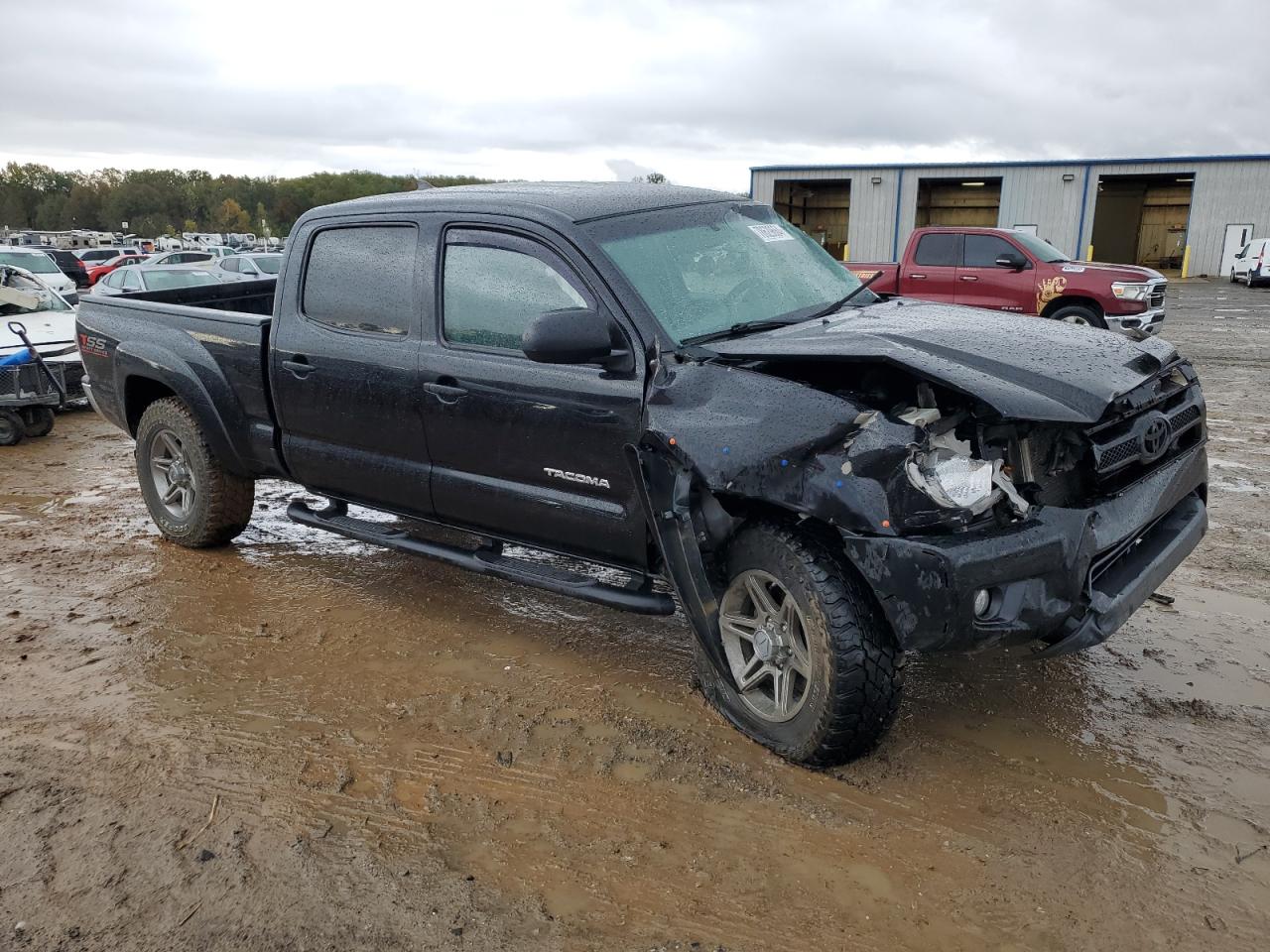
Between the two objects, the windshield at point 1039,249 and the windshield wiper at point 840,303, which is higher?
the windshield wiper at point 840,303

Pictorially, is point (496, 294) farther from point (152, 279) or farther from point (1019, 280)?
point (152, 279)

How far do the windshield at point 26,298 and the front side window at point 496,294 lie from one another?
792cm

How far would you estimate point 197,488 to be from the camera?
5.53 metres

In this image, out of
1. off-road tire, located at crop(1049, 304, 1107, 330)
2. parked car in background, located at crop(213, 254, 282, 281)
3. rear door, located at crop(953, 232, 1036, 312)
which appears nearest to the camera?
off-road tire, located at crop(1049, 304, 1107, 330)

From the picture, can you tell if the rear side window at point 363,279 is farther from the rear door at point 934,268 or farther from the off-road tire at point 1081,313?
the off-road tire at point 1081,313

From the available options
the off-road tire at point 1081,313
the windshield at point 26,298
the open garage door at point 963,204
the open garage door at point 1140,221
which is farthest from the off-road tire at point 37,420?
the open garage door at point 1140,221

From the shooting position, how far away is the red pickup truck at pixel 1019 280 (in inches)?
508

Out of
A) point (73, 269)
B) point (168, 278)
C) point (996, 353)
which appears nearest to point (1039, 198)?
point (168, 278)

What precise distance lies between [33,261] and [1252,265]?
1301 inches

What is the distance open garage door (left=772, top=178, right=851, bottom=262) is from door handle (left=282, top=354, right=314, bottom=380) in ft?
118

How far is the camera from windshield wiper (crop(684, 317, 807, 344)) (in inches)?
144

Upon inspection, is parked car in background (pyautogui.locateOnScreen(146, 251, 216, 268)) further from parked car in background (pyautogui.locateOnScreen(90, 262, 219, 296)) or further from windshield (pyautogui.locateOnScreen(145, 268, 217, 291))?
windshield (pyautogui.locateOnScreen(145, 268, 217, 291))

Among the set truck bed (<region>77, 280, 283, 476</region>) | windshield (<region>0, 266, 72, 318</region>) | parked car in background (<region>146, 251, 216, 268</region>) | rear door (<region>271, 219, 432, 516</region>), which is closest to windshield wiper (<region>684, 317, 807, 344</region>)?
rear door (<region>271, 219, 432, 516</region>)

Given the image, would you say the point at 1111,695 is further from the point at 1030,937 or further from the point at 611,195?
the point at 611,195
